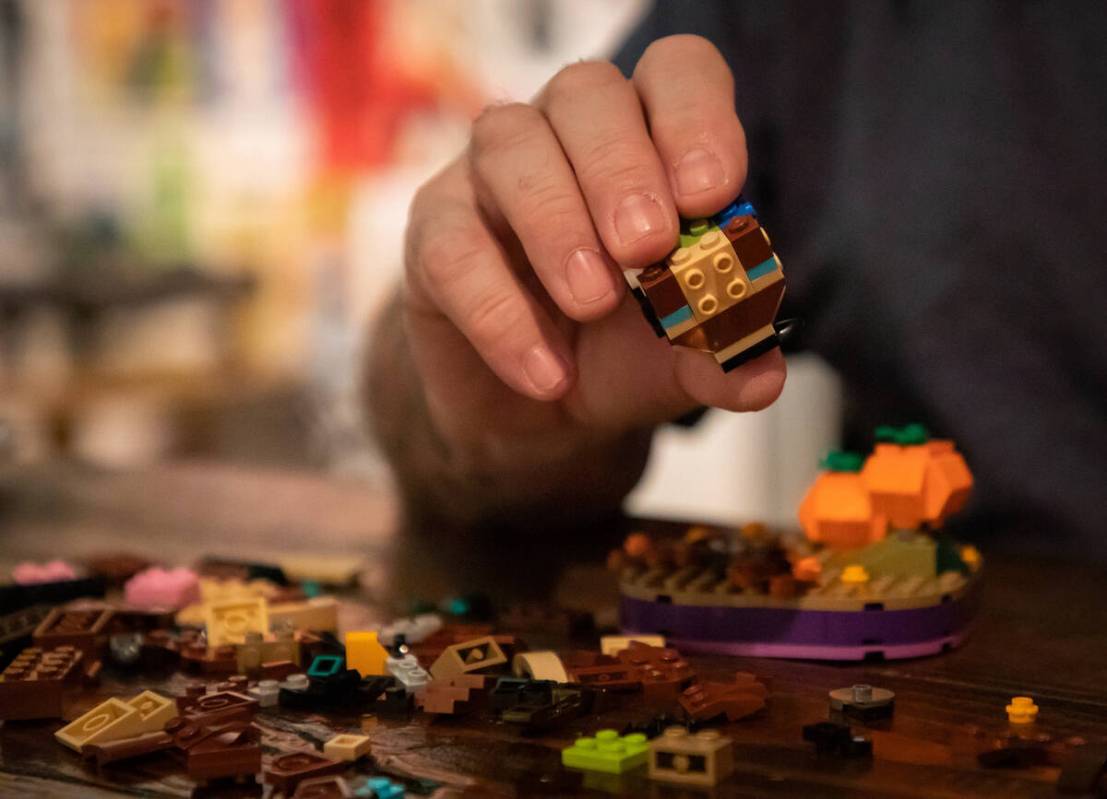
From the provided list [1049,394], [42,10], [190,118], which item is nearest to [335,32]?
[190,118]

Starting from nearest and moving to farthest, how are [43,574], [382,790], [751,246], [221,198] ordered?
[382,790], [751,246], [43,574], [221,198]

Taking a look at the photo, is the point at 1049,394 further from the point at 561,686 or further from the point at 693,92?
the point at 561,686

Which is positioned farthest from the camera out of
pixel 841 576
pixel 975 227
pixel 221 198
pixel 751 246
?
pixel 221 198

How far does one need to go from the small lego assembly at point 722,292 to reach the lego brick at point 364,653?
0.21 meters

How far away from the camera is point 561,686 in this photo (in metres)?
0.56

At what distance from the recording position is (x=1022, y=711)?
1.77 feet

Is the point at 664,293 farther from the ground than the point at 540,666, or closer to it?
farther from the ground

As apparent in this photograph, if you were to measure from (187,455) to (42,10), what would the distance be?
1.27m

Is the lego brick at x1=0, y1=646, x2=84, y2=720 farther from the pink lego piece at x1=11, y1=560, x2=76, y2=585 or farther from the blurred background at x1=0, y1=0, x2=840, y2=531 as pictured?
the blurred background at x1=0, y1=0, x2=840, y2=531

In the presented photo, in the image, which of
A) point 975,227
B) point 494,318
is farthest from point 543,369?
point 975,227

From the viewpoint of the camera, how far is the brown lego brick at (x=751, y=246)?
1.86ft

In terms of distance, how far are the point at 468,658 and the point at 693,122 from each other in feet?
0.96

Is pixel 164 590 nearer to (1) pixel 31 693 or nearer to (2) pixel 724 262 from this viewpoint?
(1) pixel 31 693

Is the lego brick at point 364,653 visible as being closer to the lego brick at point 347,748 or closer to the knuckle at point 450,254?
the lego brick at point 347,748
